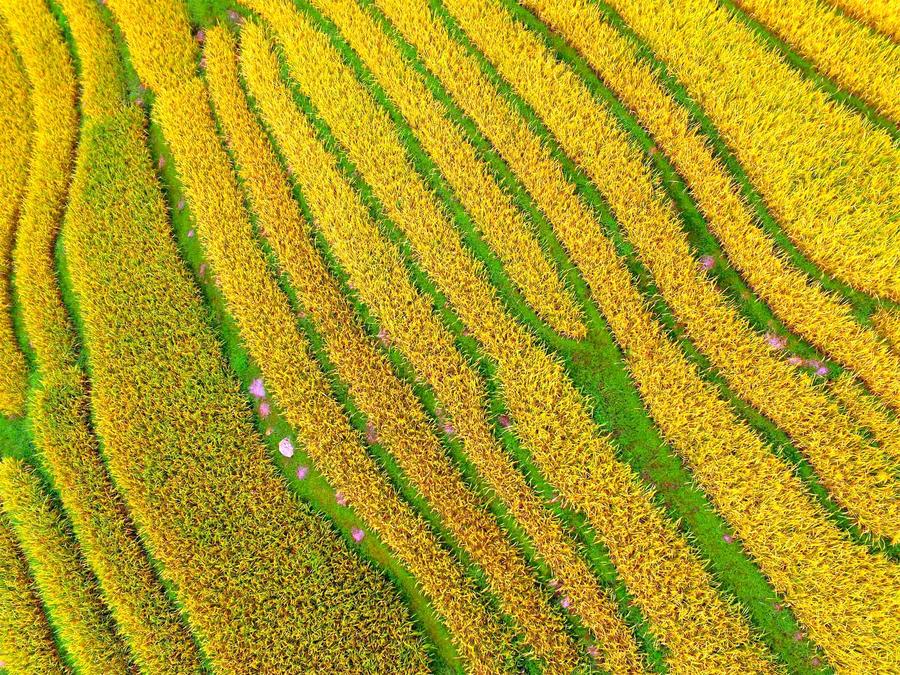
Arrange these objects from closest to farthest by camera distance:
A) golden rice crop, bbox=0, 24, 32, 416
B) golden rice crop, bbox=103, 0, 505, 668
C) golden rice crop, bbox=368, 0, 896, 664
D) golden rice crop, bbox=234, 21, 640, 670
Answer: golden rice crop, bbox=368, 0, 896, 664 → golden rice crop, bbox=234, 21, 640, 670 → golden rice crop, bbox=103, 0, 505, 668 → golden rice crop, bbox=0, 24, 32, 416

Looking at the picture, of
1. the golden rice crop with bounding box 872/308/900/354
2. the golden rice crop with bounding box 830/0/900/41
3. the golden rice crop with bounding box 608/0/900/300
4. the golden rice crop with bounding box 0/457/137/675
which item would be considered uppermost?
the golden rice crop with bounding box 830/0/900/41

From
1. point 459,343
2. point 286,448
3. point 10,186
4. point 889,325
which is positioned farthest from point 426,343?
point 10,186

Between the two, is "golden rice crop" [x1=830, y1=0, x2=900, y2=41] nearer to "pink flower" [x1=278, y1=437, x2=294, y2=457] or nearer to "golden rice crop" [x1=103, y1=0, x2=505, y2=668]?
"golden rice crop" [x1=103, y1=0, x2=505, y2=668]

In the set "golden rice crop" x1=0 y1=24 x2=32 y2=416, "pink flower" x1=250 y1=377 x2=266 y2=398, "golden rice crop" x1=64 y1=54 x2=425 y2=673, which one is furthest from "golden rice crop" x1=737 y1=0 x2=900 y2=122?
"golden rice crop" x1=0 y1=24 x2=32 y2=416

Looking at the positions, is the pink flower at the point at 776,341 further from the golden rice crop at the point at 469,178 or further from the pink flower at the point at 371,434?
the pink flower at the point at 371,434

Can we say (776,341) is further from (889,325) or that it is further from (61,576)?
(61,576)
